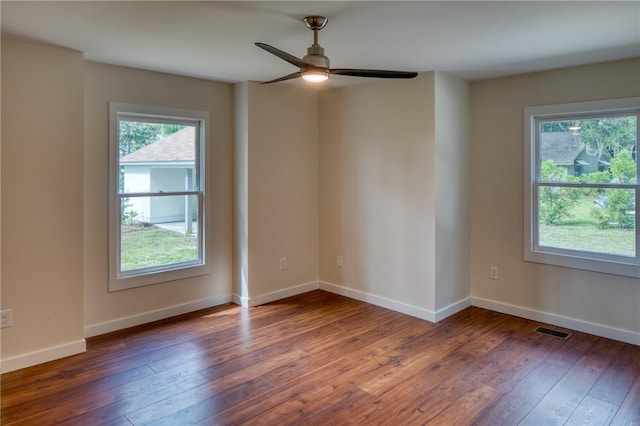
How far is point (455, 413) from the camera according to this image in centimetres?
249

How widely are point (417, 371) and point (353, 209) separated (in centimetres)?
211

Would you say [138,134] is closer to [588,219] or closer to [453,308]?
[453,308]

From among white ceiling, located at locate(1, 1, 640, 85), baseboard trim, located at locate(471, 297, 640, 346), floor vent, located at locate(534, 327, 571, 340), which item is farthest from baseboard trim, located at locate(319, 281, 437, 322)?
white ceiling, located at locate(1, 1, 640, 85)

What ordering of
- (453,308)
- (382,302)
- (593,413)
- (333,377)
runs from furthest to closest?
1. (382,302)
2. (453,308)
3. (333,377)
4. (593,413)

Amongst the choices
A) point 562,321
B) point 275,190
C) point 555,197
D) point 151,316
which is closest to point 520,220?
point 555,197

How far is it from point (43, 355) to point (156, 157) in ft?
6.27

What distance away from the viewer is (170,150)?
4.14 metres

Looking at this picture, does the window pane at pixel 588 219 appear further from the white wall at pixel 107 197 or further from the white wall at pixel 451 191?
the white wall at pixel 107 197

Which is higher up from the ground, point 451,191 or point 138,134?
point 138,134

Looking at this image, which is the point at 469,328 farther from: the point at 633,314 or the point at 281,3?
the point at 281,3

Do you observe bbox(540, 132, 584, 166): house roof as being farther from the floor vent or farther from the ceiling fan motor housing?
the ceiling fan motor housing

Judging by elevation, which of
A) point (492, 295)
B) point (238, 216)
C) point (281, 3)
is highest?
point (281, 3)

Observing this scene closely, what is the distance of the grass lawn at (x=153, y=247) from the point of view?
391cm

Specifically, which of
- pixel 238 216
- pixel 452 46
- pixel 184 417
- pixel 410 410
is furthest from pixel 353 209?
pixel 184 417
